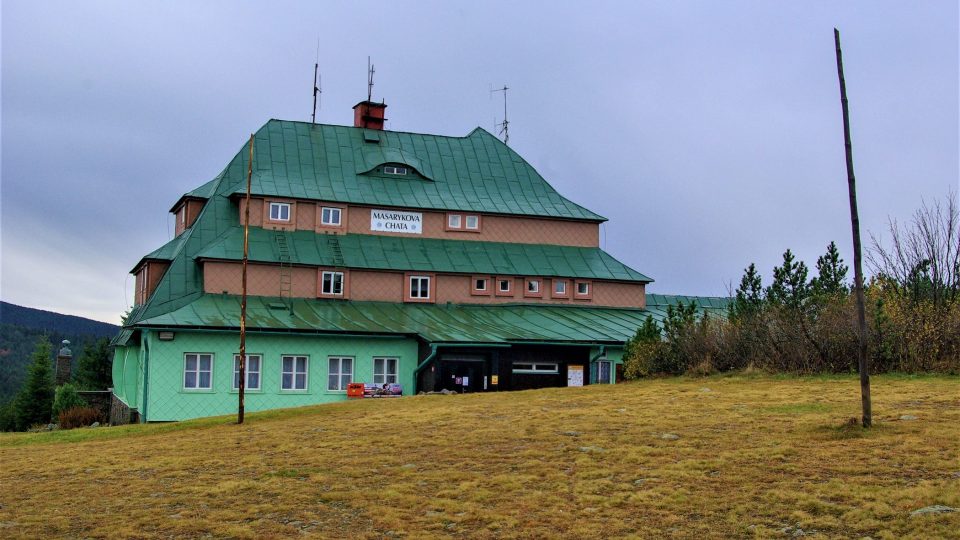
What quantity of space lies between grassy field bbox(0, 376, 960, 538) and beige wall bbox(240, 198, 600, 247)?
21.9 m

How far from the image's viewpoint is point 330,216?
5003 cm

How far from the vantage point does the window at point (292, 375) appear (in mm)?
42094

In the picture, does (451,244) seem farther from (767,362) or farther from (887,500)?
(887,500)

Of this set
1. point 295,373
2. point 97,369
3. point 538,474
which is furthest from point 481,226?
point 538,474

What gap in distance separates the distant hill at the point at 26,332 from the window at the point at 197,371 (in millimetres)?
104308

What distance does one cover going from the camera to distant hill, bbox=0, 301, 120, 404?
145 metres

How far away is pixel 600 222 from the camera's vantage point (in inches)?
2159

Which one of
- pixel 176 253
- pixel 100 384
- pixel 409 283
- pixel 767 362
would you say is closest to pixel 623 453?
pixel 767 362

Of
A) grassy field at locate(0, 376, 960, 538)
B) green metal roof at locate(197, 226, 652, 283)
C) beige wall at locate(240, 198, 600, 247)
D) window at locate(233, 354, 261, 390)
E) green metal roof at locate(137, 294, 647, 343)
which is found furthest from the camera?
beige wall at locate(240, 198, 600, 247)

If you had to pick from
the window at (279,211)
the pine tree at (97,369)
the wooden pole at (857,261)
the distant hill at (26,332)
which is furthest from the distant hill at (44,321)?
the wooden pole at (857,261)

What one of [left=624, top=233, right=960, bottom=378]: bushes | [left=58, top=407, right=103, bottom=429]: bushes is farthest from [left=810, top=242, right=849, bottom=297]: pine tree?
[left=58, top=407, right=103, bottom=429]: bushes

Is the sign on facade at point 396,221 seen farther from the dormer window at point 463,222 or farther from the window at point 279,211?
the window at point 279,211

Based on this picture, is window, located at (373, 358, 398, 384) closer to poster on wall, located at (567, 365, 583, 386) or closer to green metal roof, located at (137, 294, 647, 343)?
green metal roof, located at (137, 294, 647, 343)

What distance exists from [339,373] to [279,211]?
1003 centimetres
